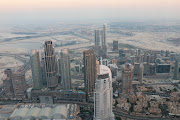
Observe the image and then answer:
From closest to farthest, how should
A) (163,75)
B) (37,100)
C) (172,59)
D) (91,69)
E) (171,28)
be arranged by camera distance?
(91,69) < (37,100) < (163,75) < (172,59) < (171,28)

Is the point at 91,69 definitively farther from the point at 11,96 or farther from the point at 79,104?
the point at 11,96

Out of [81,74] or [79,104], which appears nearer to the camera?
[79,104]

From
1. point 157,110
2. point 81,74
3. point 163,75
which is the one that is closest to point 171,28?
point 163,75

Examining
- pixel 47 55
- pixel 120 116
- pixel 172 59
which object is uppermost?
pixel 47 55

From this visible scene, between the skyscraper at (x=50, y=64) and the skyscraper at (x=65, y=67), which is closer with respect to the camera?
the skyscraper at (x=65, y=67)

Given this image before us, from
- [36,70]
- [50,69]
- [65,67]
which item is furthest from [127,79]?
[36,70]

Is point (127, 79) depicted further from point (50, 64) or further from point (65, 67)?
point (50, 64)

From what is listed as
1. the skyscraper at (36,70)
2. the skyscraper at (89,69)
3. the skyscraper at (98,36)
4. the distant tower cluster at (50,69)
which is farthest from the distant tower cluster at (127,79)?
the skyscraper at (98,36)

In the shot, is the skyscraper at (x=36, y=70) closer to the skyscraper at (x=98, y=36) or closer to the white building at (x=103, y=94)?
the white building at (x=103, y=94)
